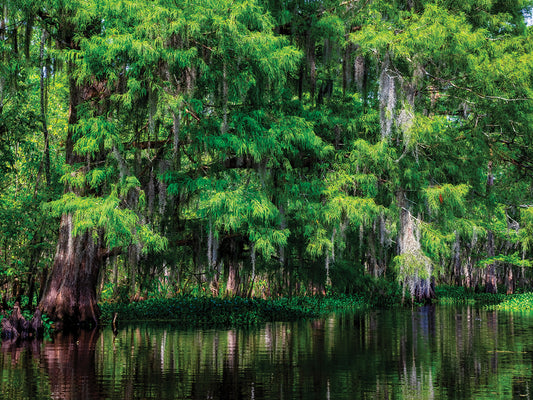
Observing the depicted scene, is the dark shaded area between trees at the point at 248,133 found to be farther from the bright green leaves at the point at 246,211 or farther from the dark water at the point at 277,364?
the dark water at the point at 277,364

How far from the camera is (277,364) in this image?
13430 millimetres

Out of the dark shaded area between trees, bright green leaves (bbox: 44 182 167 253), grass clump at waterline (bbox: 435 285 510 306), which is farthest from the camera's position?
grass clump at waterline (bbox: 435 285 510 306)

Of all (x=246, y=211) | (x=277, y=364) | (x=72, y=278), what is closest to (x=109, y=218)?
(x=72, y=278)

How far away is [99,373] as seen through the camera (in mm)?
12273

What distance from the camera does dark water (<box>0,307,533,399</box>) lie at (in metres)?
10.4

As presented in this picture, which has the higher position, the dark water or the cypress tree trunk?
the cypress tree trunk

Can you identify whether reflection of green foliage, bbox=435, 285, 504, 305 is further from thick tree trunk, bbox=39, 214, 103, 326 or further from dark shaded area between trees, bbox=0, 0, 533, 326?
thick tree trunk, bbox=39, 214, 103, 326

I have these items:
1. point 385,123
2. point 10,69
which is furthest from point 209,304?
point 10,69

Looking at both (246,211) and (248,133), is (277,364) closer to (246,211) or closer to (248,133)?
(246,211)

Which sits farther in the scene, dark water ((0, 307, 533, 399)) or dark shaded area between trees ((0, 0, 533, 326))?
dark shaded area between trees ((0, 0, 533, 326))

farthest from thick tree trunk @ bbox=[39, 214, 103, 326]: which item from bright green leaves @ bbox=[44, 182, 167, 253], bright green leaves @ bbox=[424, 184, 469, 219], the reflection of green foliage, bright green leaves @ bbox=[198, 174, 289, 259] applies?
the reflection of green foliage

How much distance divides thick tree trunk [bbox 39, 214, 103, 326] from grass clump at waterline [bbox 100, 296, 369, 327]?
2.04m

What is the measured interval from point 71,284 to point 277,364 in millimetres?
10307

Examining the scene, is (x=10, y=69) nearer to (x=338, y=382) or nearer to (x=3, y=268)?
(x=3, y=268)
